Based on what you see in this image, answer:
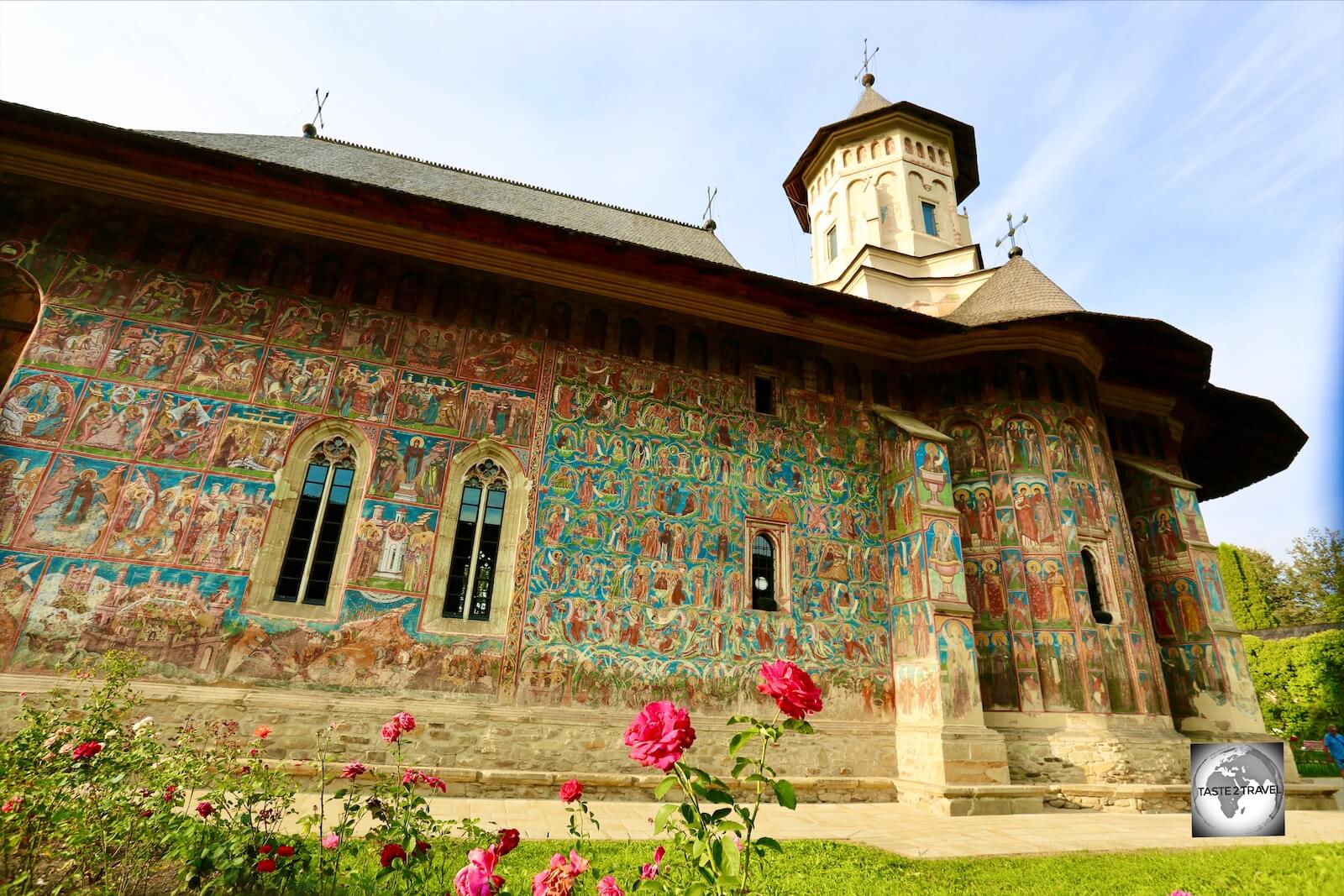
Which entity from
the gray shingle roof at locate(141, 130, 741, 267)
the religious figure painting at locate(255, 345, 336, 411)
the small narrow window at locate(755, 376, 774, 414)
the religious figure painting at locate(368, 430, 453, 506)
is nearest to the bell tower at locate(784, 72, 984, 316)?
the gray shingle roof at locate(141, 130, 741, 267)

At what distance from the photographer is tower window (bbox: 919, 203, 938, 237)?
16.1 m

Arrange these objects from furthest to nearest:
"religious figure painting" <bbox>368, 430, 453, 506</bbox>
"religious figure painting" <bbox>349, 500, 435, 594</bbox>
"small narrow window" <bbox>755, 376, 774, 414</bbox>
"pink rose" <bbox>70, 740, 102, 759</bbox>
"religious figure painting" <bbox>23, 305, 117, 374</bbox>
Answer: "small narrow window" <bbox>755, 376, 774, 414</bbox> → "religious figure painting" <bbox>368, 430, 453, 506</bbox> → "religious figure painting" <bbox>349, 500, 435, 594</bbox> → "religious figure painting" <bbox>23, 305, 117, 374</bbox> → "pink rose" <bbox>70, 740, 102, 759</bbox>

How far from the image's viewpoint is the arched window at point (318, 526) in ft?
25.1

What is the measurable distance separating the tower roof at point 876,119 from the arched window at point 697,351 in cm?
971

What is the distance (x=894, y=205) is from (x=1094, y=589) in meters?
10.1

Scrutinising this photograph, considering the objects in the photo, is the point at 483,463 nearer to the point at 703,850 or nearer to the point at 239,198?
the point at 239,198

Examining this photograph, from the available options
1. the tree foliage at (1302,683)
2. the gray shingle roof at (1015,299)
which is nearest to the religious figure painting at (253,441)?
the gray shingle roof at (1015,299)

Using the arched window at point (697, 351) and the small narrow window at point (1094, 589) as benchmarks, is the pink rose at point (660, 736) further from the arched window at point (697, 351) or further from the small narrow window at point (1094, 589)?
the small narrow window at point (1094, 589)

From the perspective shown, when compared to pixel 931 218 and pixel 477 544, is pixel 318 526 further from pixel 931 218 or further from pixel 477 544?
pixel 931 218

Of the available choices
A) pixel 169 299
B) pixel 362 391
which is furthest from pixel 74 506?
pixel 362 391

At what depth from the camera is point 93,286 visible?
7.98 metres

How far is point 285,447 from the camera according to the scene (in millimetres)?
7996

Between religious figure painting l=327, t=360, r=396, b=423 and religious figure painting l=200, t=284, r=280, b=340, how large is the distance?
3.63 feet

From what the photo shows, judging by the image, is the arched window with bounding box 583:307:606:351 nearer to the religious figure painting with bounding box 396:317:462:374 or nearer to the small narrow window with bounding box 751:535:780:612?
the religious figure painting with bounding box 396:317:462:374
